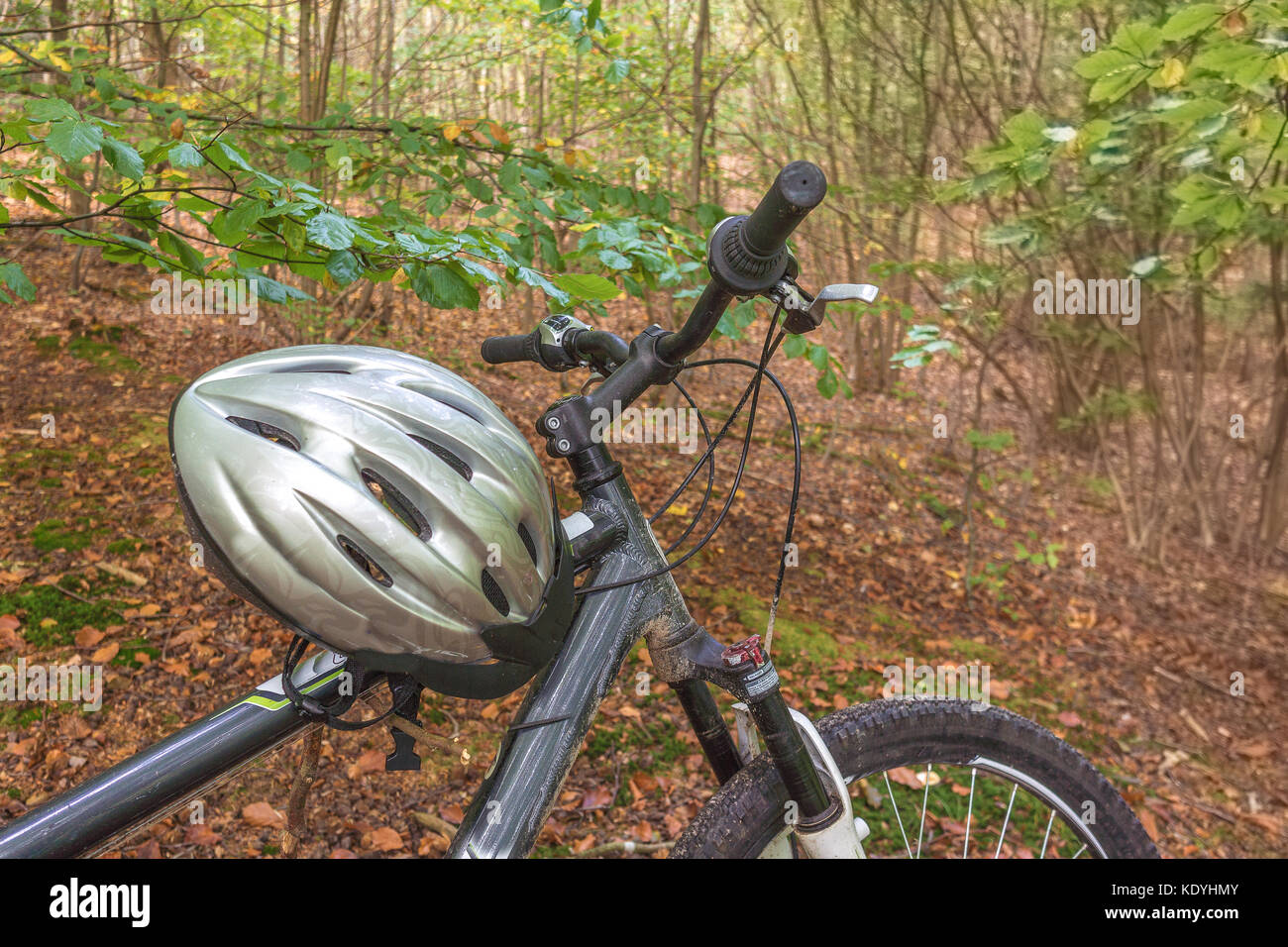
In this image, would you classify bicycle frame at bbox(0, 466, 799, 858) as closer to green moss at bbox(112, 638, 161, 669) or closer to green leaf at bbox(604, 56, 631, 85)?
green moss at bbox(112, 638, 161, 669)

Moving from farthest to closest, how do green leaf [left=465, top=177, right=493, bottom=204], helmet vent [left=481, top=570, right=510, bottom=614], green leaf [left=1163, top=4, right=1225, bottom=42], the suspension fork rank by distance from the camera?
1. green leaf [left=465, top=177, right=493, bottom=204]
2. green leaf [left=1163, top=4, right=1225, bottom=42]
3. the suspension fork
4. helmet vent [left=481, top=570, right=510, bottom=614]

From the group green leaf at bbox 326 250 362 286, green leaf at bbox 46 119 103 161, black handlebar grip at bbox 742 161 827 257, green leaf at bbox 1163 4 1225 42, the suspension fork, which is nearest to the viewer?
black handlebar grip at bbox 742 161 827 257

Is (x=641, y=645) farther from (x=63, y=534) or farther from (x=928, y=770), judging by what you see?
(x=63, y=534)

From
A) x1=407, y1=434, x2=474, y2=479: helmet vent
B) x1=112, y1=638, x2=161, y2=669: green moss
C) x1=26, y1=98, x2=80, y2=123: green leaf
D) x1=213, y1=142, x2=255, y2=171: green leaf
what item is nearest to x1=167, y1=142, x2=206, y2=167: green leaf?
x1=213, y1=142, x2=255, y2=171: green leaf

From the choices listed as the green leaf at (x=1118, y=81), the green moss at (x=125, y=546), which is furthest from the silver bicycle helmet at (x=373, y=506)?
the green moss at (x=125, y=546)

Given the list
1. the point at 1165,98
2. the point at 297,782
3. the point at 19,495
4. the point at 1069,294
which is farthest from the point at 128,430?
the point at 1069,294

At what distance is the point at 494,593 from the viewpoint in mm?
1313

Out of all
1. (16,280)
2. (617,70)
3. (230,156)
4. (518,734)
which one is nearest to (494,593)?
(518,734)

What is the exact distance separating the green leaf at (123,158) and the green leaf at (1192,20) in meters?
2.71

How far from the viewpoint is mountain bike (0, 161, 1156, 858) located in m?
1.23

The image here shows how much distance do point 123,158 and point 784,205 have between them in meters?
1.44

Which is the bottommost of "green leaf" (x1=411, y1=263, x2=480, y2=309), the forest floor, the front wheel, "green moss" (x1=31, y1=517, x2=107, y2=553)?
the forest floor

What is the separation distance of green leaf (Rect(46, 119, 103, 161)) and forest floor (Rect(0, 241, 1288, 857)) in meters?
1.44
